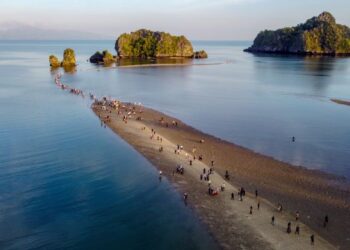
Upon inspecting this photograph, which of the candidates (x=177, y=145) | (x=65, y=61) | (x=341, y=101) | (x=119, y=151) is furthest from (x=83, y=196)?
(x=65, y=61)

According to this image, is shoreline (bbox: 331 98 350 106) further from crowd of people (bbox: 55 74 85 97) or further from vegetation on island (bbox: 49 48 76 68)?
vegetation on island (bbox: 49 48 76 68)

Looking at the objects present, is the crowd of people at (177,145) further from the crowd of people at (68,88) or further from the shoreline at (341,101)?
the shoreline at (341,101)

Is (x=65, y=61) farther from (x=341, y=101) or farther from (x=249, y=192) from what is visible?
(x=249, y=192)

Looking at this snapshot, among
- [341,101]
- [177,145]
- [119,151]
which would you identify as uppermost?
[341,101]

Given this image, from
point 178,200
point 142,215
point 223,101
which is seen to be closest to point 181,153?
point 178,200

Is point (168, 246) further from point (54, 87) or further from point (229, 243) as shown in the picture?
point (54, 87)

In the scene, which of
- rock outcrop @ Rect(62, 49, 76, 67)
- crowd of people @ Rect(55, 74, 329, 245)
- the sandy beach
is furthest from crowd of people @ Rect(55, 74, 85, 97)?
rock outcrop @ Rect(62, 49, 76, 67)
